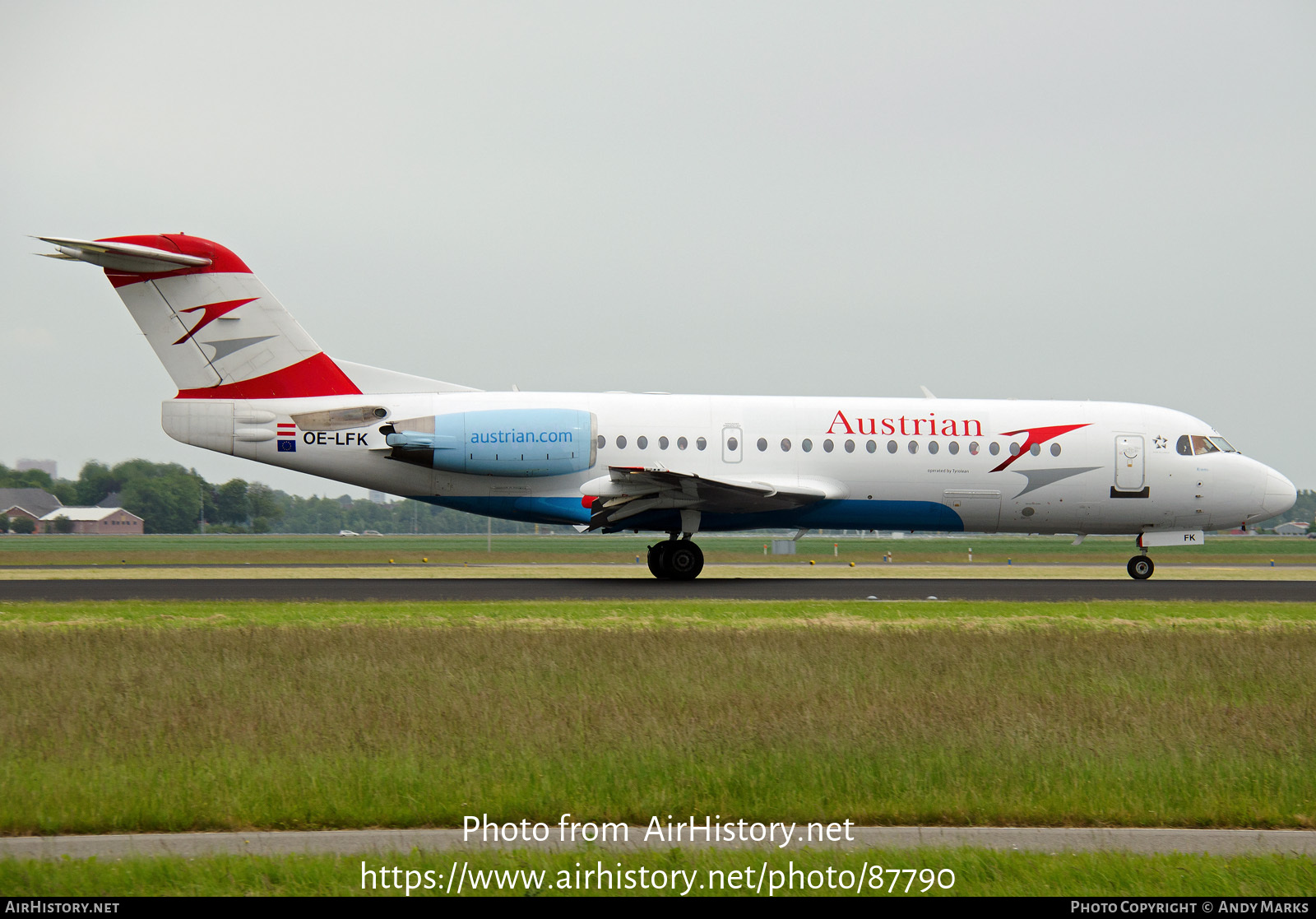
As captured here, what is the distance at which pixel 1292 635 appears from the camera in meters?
13.2

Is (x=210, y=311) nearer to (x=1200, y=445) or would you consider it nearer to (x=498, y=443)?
(x=498, y=443)

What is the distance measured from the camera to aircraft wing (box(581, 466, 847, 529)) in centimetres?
2134

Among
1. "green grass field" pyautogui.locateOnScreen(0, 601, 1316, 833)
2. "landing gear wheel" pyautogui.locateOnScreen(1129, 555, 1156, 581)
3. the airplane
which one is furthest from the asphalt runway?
"green grass field" pyautogui.locateOnScreen(0, 601, 1316, 833)

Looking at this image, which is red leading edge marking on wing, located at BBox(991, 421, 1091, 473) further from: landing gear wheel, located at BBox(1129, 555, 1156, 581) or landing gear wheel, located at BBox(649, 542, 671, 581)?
landing gear wheel, located at BBox(649, 542, 671, 581)

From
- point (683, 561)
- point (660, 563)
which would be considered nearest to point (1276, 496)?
point (683, 561)

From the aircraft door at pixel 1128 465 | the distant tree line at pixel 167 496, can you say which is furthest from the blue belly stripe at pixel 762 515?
the distant tree line at pixel 167 496

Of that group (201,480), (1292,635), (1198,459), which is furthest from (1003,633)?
(201,480)

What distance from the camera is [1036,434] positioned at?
78.7 ft

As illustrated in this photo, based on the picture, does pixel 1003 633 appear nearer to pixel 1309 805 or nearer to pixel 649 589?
pixel 1309 805

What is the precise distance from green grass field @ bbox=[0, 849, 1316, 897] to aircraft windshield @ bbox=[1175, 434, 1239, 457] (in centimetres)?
2164

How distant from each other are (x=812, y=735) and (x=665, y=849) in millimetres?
2750

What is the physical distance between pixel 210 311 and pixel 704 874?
20.4 meters

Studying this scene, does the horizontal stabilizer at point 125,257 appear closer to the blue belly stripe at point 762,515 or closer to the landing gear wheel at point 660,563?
the blue belly stripe at point 762,515

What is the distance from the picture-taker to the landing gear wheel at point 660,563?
915 inches
